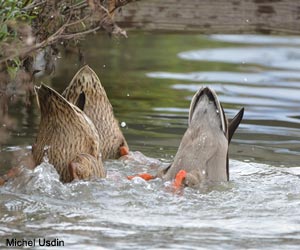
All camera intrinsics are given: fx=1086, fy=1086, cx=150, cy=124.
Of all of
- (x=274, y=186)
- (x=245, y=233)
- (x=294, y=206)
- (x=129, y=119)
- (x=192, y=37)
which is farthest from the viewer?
(x=192, y=37)

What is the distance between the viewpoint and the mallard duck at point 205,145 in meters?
7.63

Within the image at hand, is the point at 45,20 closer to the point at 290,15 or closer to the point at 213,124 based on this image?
the point at 213,124

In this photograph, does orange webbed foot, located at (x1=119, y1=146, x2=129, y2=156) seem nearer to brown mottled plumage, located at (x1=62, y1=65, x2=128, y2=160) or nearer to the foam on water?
brown mottled plumage, located at (x1=62, y1=65, x2=128, y2=160)

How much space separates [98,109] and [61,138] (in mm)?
1125

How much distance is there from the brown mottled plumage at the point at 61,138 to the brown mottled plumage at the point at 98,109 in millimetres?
835

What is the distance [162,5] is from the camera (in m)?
10.8

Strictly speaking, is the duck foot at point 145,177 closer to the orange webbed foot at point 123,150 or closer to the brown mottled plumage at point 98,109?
the orange webbed foot at point 123,150

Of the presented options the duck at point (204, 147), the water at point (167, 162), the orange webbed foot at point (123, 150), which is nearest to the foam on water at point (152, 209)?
the water at point (167, 162)

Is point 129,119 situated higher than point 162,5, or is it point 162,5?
point 162,5

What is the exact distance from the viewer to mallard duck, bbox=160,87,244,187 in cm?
763

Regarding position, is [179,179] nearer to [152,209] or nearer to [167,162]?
[152,209]

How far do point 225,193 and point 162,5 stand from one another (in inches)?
151

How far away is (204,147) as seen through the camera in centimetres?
770

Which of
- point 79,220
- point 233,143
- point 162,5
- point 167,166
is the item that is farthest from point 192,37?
point 79,220
